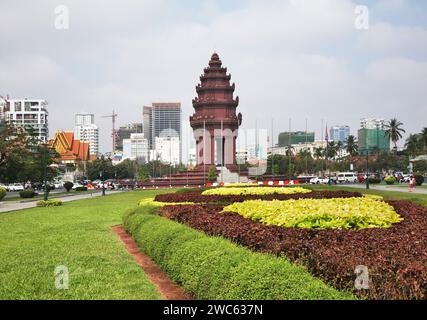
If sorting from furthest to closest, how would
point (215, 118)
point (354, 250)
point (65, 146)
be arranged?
point (65, 146)
point (215, 118)
point (354, 250)

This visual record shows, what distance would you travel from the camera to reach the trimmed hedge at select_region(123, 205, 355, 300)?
18.2 ft

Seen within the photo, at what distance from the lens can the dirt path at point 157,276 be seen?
7.87 metres

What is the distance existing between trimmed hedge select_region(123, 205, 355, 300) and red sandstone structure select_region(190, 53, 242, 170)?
58628 millimetres

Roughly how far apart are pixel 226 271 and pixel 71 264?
4670 mm

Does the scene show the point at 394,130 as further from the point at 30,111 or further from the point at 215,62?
the point at 30,111

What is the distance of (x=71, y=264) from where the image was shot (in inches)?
401

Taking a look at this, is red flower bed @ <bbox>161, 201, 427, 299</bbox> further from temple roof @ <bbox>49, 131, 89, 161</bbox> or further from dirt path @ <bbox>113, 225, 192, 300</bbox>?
temple roof @ <bbox>49, 131, 89, 161</bbox>

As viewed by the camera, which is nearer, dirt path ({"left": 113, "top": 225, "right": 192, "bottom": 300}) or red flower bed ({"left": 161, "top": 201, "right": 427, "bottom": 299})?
red flower bed ({"left": 161, "top": 201, "right": 427, "bottom": 299})

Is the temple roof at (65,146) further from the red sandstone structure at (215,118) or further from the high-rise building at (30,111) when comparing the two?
the red sandstone structure at (215,118)

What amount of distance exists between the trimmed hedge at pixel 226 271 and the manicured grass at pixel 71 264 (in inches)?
22.6

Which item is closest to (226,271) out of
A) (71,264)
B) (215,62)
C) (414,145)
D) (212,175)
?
(71,264)

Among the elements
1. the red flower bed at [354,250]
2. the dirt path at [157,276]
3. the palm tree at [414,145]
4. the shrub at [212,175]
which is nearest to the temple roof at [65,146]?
the shrub at [212,175]

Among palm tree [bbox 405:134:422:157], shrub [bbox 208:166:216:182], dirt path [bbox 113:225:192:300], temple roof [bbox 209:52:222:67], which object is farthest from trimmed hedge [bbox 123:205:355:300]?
palm tree [bbox 405:134:422:157]
